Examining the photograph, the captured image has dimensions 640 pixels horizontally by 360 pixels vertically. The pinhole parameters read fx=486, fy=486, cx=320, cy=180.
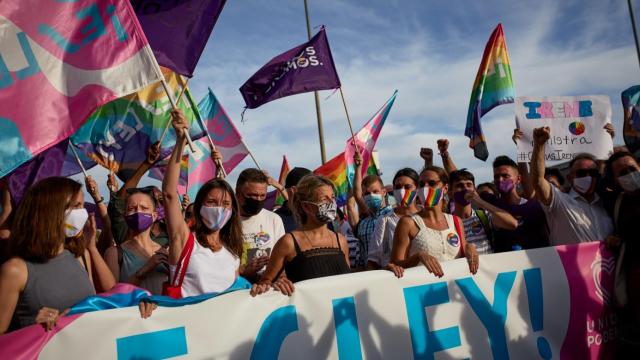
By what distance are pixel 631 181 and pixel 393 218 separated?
199cm

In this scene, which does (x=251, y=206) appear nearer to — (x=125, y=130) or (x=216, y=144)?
(x=125, y=130)

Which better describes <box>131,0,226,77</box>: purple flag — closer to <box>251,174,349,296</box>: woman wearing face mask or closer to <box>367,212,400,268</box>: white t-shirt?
<box>251,174,349,296</box>: woman wearing face mask

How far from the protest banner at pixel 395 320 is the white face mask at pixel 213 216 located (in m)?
0.52

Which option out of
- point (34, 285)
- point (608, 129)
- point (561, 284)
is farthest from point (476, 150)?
point (34, 285)

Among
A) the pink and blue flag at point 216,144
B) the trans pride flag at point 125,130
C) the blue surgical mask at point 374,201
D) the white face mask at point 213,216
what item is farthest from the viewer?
the pink and blue flag at point 216,144

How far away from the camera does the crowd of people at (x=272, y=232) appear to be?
8.21ft

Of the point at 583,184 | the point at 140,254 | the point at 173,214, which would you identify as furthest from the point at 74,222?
the point at 583,184

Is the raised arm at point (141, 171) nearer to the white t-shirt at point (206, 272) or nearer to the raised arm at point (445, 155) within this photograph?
the white t-shirt at point (206, 272)

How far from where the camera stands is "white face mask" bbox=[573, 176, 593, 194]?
13.2 ft

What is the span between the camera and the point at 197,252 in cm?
299

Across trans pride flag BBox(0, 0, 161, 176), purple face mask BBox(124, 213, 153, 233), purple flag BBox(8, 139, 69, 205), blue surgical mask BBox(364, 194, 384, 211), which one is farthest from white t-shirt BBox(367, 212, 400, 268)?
purple flag BBox(8, 139, 69, 205)

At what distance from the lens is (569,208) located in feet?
12.8

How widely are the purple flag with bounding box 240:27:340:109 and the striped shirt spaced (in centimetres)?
344

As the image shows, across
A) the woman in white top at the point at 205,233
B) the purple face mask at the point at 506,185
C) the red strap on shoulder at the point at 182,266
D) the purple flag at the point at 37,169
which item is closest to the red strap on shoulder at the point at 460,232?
the purple face mask at the point at 506,185
